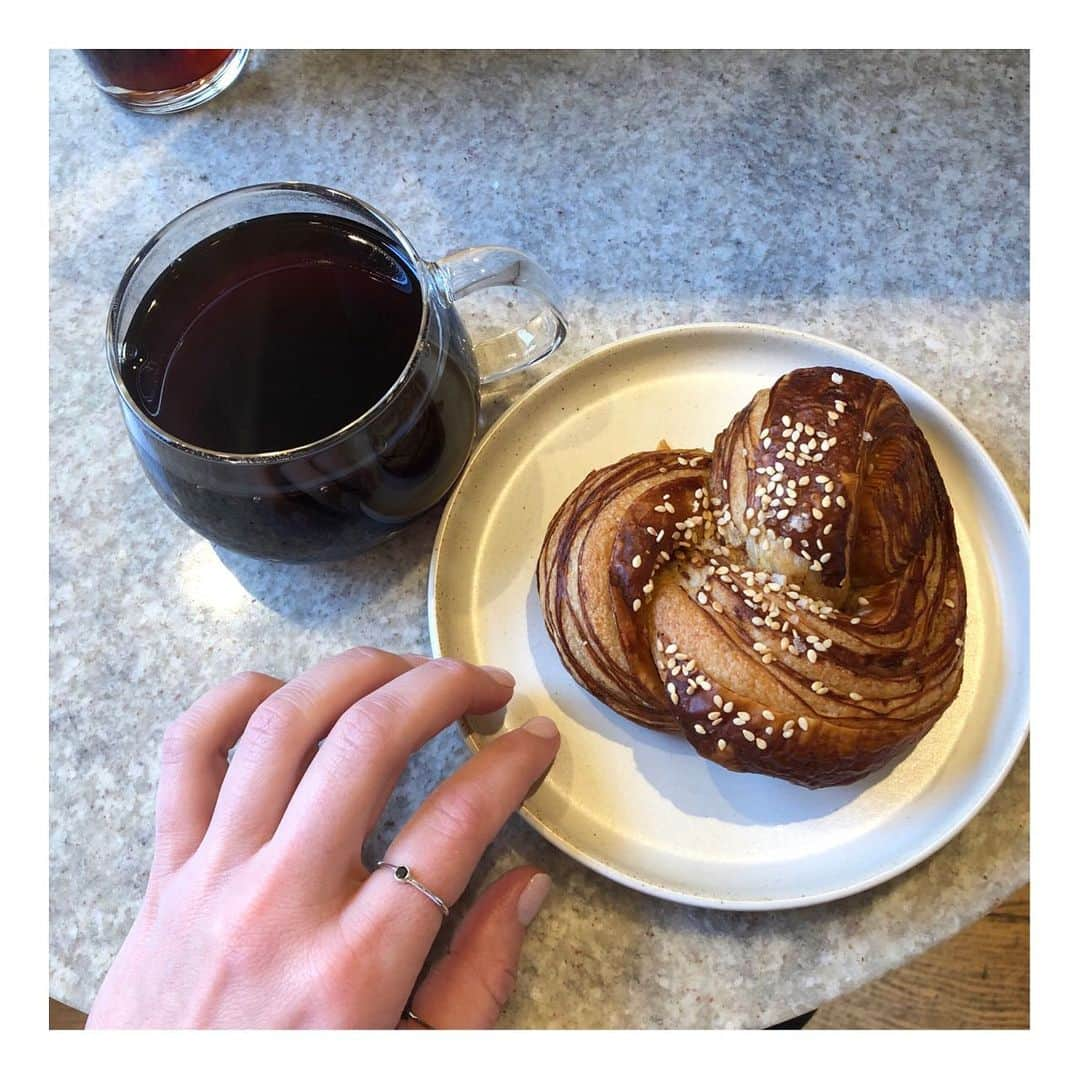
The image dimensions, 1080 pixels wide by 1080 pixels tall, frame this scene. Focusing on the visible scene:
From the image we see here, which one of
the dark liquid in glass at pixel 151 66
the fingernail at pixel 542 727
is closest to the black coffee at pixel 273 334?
the fingernail at pixel 542 727

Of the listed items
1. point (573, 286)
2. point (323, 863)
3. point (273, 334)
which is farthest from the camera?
point (573, 286)

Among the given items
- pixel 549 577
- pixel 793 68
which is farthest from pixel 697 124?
pixel 549 577

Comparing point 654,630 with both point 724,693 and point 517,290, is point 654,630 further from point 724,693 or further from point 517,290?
point 517,290

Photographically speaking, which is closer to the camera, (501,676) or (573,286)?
(501,676)

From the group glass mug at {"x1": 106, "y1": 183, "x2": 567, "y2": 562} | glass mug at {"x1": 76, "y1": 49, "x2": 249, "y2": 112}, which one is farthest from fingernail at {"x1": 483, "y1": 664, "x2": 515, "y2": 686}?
glass mug at {"x1": 76, "y1": 49, "x2": 249, "y2": 112}

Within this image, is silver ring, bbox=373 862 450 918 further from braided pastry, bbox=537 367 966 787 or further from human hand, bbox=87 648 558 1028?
braided pastry, bbox=537 367 966 787

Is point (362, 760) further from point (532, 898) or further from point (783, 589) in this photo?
point (783, 589)

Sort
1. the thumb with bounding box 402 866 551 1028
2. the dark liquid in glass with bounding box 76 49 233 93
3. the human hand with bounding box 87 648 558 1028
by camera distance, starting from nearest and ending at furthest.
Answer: the human hand with bounding box 87 648 558 1028 → the thumb with bounding box 402 866 551 1028 → the dark liquid in glass with bounding box 76 49 233 93

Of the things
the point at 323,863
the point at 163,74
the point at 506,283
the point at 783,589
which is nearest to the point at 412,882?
the point at 323,863
